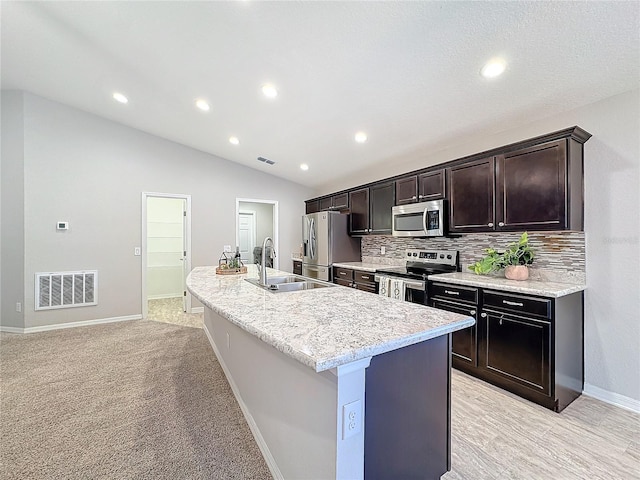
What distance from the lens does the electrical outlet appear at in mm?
1009

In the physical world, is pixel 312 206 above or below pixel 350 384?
above

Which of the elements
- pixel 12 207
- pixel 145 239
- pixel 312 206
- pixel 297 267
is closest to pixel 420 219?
pixel 312 206

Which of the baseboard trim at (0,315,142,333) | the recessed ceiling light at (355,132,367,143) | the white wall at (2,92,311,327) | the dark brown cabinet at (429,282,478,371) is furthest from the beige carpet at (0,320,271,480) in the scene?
the recessed ceiling light at (355,132,367,143)

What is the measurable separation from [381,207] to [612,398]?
282cm

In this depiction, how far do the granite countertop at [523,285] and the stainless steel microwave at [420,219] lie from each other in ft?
1.97

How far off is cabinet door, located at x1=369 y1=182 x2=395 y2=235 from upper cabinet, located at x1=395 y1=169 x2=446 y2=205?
15 cm

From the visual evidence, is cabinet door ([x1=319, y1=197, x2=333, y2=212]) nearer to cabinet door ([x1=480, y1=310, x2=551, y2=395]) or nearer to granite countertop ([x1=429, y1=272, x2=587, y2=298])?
granite countertop ([x1=429, y1=272, x2=587, y2=298])

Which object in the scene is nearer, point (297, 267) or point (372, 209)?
point (372, 209)

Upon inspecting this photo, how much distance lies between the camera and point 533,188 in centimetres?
233

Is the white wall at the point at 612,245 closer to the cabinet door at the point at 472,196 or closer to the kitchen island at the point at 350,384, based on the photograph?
the cabinet door at the point at 472,196

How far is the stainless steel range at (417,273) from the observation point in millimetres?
2994

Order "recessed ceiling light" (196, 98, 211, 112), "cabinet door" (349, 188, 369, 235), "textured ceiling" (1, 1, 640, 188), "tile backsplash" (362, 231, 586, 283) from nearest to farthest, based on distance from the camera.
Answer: "textured ceiling" (1, 1, 640, 188) < "tile backsplash" (362, 231, 586, 283) < "recessed ceiling light" (196, 98, 211, 112) < "cabinet door" (349, 188, 369, 235)

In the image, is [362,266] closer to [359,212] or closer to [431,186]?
[359,212]

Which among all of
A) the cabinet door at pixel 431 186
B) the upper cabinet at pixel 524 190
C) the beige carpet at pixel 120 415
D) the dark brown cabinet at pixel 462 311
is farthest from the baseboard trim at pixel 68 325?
the upper cabinet at pixel 524 190
